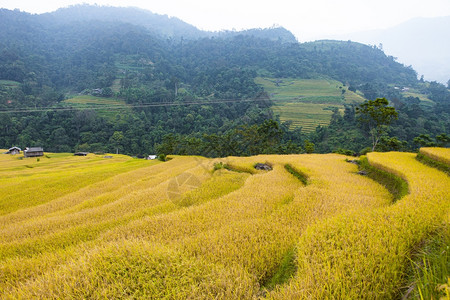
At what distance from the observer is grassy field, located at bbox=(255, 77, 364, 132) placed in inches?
2172

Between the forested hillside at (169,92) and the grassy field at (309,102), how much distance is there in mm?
5008

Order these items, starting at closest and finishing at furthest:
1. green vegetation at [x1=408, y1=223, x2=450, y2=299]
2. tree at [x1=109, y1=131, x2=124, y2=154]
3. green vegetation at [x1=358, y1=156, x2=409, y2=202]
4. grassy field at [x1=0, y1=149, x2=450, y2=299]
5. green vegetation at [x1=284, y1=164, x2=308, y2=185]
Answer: green vegetation at [x1=408, y1=223, x2=450, y2=299], grassy field at [x1=0, y1=149, x2=450, y2=299], green vegetation at [x1=358, y1=156, x2=409, y2=202], green vegetation at [x1=284, y1=164, x2=308, y2=185], tree at [x1=109, y1=131, x2=124, y2=154]

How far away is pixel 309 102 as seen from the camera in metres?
66.9

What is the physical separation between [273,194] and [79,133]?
210ft

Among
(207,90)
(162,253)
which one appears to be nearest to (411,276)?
(162,253)

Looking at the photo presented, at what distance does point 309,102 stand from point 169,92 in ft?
156

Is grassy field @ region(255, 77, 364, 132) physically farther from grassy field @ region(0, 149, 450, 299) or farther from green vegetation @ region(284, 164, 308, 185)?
grassy field @ region(0, 149, 450, 299)

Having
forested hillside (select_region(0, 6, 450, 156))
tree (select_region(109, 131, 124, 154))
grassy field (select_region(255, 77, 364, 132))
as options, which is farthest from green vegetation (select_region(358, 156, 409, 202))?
tree (select_region(109, 131, 124, 154))

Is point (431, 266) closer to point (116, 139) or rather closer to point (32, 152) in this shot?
point (32, 152)

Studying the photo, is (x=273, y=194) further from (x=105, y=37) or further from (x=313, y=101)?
(x=105, y=37)

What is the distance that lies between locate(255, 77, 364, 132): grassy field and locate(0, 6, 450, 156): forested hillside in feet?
16.4

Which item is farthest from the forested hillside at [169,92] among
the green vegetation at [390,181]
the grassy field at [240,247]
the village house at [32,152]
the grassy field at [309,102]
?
the green vegetation at [390,181]

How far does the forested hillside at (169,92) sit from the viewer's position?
40.2m


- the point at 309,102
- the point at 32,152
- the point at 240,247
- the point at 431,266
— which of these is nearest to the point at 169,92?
the point at 309,102
